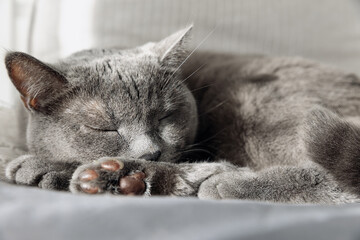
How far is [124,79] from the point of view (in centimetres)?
100

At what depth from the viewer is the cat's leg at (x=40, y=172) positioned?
851 mm

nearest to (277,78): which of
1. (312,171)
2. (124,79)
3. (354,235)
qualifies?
(312,171)

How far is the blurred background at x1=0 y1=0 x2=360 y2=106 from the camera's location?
1.70m

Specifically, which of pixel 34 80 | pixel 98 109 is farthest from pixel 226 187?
pixel 34 80

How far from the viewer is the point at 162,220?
2.13 feet

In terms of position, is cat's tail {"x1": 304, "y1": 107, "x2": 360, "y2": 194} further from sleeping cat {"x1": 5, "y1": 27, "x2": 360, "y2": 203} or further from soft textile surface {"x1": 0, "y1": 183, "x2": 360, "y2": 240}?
soft textile surface {"x1": 0, "y1": 183, "x2": 360, "y2": 240}

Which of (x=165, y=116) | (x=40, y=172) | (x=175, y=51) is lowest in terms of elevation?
(x=40, y=172)

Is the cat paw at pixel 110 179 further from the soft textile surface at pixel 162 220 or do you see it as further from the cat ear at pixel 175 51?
the cat ear at pixel 175 51

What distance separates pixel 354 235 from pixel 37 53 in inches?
61.0

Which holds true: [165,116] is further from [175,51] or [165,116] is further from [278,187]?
[278,187]

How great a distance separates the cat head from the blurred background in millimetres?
653

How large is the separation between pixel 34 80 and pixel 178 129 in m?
0.40

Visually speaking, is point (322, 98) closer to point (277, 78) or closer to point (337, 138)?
point (277, 78)

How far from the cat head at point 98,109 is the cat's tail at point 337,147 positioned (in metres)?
0.36
